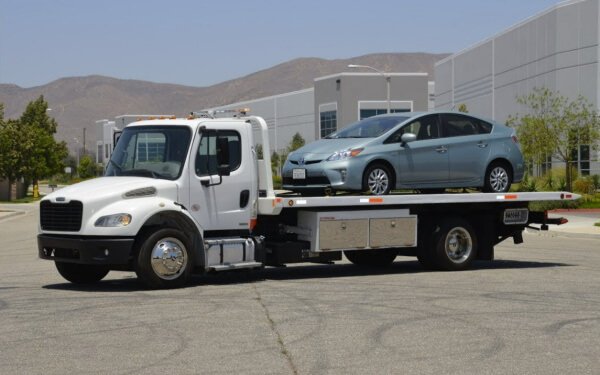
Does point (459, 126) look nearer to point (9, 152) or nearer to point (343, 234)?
point (343, 234)

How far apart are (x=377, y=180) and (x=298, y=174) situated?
1225 mm

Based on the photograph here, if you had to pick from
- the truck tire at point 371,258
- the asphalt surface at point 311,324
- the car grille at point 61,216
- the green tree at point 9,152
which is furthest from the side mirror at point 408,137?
the green tree at point 9,152

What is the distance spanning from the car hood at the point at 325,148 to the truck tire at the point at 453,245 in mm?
1914

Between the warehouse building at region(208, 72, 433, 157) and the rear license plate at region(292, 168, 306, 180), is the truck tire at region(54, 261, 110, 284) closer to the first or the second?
the rear license plate at region(292, 168, 306, 180)

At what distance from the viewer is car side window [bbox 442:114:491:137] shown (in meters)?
17.1

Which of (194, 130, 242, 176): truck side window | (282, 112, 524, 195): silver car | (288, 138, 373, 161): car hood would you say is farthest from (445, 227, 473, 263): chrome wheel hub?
(194, 130, 242, 176): truck side window

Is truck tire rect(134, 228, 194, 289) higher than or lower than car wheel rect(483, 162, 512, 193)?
lower

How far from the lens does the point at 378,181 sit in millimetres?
16312

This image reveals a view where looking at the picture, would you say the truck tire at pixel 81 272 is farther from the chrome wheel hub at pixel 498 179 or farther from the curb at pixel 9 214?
the curb at pixel 9 214

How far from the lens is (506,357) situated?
9.09m

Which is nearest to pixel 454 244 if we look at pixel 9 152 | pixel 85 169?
pixel 9 152

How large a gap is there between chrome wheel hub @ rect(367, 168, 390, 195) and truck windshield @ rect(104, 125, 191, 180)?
3.12 meters

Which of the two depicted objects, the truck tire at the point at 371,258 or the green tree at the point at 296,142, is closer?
the truck tire at the point at 371,258

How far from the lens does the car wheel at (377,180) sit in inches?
638
